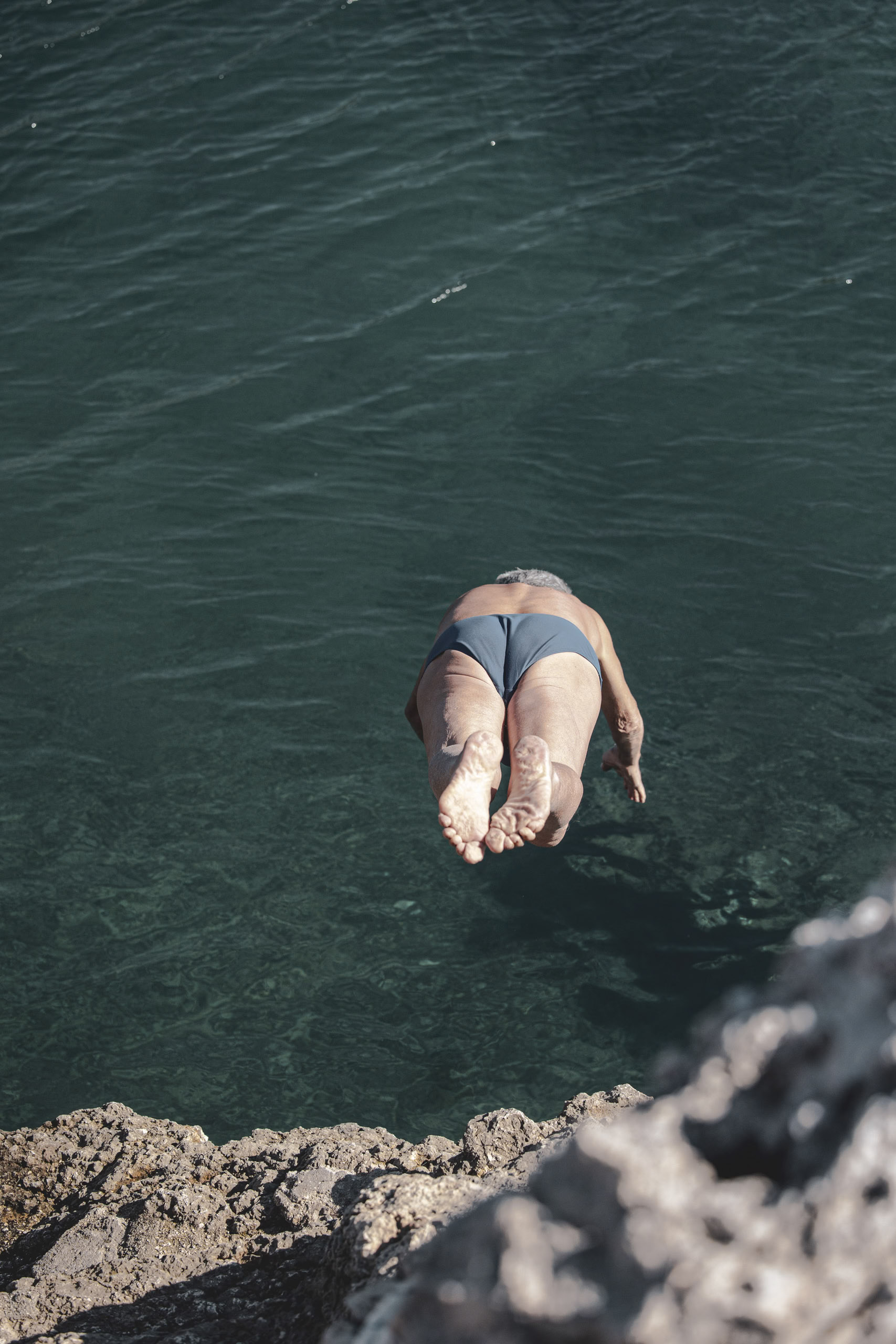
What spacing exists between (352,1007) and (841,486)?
6.10 meters

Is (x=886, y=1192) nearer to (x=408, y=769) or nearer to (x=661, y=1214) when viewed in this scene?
(x=661, y=1214)

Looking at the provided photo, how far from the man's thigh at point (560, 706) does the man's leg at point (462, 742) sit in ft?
0.36

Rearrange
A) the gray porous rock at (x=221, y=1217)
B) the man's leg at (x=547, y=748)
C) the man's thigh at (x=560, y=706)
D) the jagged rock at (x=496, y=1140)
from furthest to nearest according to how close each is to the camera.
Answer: the man's thigh at (x=560, y=706), the man's leg at (x=547, y=748), the jagged rock at (x=496, y=1140), the gray porous rock at (x=221, y=1217)

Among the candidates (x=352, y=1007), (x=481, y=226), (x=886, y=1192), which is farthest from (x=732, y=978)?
(x=481, y=226)

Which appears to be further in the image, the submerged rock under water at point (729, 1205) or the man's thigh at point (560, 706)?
the man's thigh at point (560, 706)

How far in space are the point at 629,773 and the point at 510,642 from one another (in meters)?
1.21

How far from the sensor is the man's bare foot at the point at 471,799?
428cm

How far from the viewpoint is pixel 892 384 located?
1074 cm

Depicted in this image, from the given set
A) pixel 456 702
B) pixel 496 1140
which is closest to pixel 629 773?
pixel 456 702

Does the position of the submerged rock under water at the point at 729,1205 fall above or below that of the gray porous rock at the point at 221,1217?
above

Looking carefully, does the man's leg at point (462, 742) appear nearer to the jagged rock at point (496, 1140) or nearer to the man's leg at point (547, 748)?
the man's leg at point (547, 748)

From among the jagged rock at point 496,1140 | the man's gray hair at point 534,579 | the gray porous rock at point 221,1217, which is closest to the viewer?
the gray porous rock at point 221,1217

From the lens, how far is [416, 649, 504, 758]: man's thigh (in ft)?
16.2

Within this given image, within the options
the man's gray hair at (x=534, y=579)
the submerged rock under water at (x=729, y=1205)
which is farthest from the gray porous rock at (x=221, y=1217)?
the man's gray hair at (x=534, y=579)
